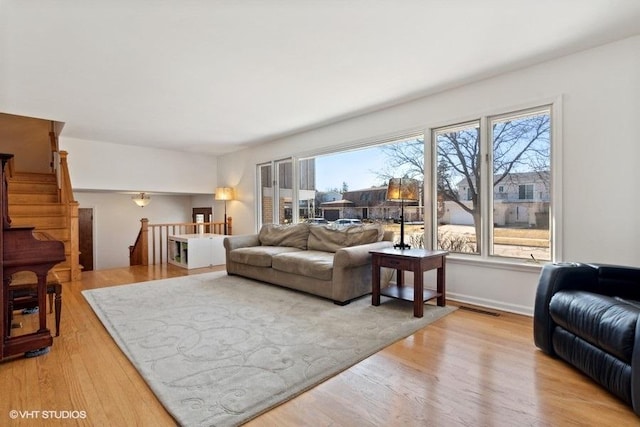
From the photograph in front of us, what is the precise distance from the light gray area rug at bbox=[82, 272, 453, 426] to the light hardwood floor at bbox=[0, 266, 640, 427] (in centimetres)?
11

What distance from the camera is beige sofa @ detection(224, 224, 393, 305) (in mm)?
3375

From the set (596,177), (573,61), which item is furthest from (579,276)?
(573,61)

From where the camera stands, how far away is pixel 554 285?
2219 mm

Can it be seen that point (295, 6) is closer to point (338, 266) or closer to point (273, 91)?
point (273, 91)

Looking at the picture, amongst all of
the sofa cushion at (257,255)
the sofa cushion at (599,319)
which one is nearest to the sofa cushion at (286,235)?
the sofa cushion at (257,255)

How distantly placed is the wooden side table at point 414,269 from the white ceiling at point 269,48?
176cm

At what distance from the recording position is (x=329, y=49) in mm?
2646

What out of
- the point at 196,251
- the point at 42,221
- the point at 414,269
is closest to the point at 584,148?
the point at 414,269

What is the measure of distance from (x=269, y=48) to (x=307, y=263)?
85.7 inches

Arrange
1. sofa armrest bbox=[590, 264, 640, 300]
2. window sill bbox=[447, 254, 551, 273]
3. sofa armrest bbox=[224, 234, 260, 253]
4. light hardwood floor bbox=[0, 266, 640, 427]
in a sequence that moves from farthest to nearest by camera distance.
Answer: sofa armrest bbox=[224, 234, 260, 253]
window sill bbox=[447, 254, 551, 273]
sofa armrest bbox=[590, 264, 640, 300]
light hardwood floor bbox=[0, 266, 640, 427]

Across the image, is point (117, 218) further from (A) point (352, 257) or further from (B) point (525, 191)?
(B) point (525, 191)

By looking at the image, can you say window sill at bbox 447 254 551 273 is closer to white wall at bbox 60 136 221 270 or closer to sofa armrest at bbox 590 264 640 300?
sofa armrest at bbox 590 264 640 300

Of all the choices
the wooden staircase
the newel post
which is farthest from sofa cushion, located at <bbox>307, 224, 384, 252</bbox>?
the wooden staircase

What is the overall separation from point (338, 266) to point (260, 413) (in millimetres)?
1832
